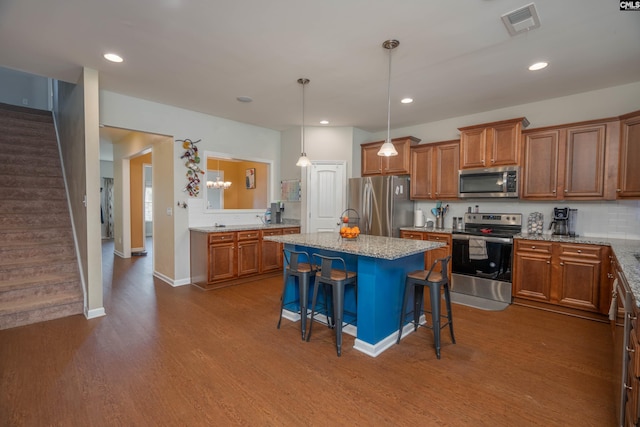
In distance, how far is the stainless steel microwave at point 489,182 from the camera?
3.99 m

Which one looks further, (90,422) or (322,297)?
(322,297)

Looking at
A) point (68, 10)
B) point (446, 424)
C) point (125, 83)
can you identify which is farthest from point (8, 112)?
point (446, 424)

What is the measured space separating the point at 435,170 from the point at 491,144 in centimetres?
88

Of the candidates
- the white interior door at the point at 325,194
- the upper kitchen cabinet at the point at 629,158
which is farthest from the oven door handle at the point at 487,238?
the white interior door at the point at 325,194

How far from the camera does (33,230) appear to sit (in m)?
3.89

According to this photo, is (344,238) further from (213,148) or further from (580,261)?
(213,148)

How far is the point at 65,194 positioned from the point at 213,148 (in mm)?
2193

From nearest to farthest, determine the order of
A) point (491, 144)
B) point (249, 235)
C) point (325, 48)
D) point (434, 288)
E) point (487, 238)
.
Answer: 1. point (434, 288)
2. point (325, 48)
3. point (487, 238)
4. point (491, 144)
5. point (249, 235)

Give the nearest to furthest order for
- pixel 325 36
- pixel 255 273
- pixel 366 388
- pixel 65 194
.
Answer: pixel 366 388, pixel 325 36, pixel 65 194, pixel 255 273

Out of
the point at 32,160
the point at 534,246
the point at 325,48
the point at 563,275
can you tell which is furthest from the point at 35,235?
the point at 563,275

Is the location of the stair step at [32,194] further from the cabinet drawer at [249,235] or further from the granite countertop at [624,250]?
the granite countertop at [624,250]

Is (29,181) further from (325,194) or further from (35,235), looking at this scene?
(325,194)

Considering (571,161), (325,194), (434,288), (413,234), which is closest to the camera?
(434,288)

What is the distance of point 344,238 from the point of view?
3195 millimetres
